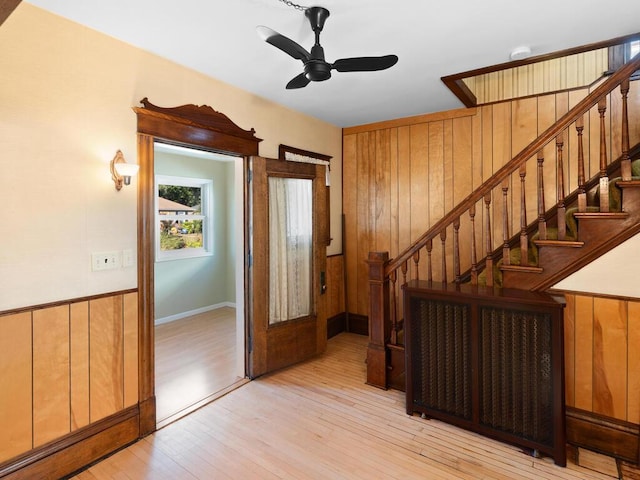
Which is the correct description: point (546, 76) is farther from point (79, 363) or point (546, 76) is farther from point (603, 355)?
point (79, 363)

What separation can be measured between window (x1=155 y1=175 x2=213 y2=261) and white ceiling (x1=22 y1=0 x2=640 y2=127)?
2813mm

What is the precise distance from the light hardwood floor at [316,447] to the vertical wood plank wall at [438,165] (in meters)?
1.68

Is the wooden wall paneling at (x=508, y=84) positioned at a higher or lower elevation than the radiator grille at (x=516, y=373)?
higher

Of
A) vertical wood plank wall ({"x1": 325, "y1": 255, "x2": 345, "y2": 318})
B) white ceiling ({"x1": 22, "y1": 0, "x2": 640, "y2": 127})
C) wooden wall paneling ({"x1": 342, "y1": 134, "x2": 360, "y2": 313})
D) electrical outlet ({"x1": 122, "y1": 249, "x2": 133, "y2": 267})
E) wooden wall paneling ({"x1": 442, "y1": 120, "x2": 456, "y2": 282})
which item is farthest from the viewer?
wooden wall paneling ({"x1": 342, "y1": 134, "x2": 360, "y2": 313})

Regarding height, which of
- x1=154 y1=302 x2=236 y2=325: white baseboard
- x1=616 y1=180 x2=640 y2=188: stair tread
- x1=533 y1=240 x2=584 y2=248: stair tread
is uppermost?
x1=616 y1=180 x2=640 y2=188: stair tread

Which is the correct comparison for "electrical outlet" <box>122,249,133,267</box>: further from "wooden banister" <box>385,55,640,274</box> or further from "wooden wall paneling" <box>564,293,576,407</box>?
"wooden wall paneling" <box>564,293,576,407</box>

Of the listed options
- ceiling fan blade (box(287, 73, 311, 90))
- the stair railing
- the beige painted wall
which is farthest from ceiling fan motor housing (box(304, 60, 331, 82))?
the stair railing

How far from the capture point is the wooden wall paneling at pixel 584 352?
2209 mm

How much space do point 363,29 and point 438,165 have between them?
2135 mm

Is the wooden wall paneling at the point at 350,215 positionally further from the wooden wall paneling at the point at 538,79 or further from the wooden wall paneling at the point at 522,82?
the wooden wall paneling at the point at 538,79

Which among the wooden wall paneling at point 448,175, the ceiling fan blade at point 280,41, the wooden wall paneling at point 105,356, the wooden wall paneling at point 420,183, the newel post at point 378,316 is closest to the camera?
the ceiling fan blade at point 280,41

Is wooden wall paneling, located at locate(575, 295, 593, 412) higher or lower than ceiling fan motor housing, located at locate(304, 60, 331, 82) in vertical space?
lower

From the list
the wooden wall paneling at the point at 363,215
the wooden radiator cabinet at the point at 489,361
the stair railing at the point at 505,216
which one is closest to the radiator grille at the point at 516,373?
the wooden radiator cabinet at the point at 489,361

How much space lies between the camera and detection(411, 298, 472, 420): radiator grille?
240 cm
